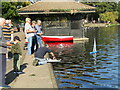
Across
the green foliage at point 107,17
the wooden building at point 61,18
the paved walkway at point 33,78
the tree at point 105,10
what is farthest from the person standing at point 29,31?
the green foliage at point 107,17

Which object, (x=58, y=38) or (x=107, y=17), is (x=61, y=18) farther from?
(x=107, y=17)

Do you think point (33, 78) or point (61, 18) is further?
point (61, 18)

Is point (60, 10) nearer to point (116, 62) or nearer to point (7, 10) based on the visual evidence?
point (116, 62)

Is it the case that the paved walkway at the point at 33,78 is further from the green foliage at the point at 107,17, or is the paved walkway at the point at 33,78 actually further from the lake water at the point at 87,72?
the green foliage at the point at 107,17

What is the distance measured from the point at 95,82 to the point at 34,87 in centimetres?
329

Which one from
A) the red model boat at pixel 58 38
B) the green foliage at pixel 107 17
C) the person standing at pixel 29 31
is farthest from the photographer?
the green foliage at pixel 107 17

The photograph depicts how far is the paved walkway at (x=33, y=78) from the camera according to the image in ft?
29.7

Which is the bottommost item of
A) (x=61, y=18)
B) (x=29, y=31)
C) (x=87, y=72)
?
(x=87, y=72)

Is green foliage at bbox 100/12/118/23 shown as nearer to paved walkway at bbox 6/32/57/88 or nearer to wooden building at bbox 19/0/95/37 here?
wooden building at bbox 19/0/95/37

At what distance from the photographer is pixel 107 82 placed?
11.1 metres

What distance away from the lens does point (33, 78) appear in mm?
10141

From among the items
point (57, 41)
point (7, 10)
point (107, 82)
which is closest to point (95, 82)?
point (107, 82)

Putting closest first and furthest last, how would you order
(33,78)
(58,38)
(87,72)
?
1. (33,78)
2. (87,72)
3. (58,38)

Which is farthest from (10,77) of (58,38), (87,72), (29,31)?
(58,38)
